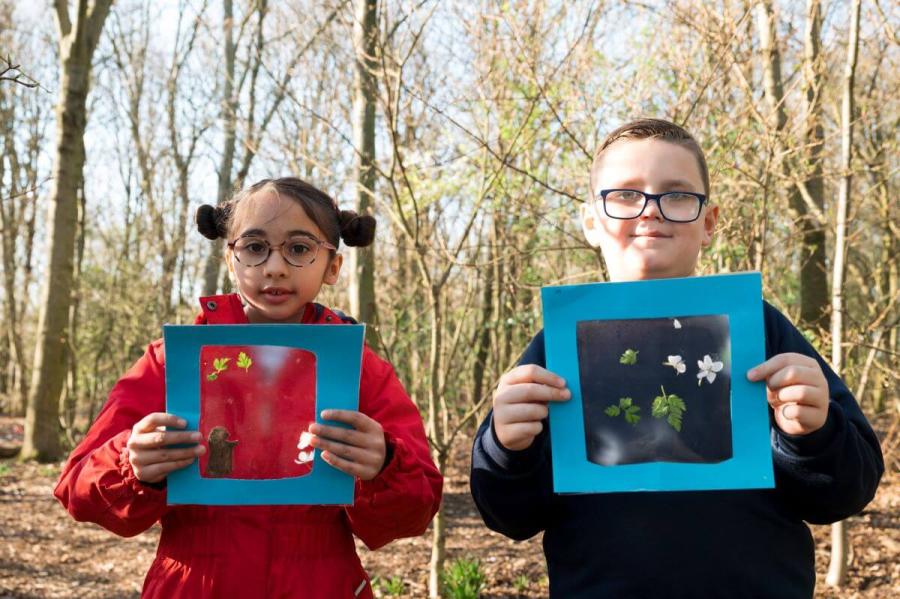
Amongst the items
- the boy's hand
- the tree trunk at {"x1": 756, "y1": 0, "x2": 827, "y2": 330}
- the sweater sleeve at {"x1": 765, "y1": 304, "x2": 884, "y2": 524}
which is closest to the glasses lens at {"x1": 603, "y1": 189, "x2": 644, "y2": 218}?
the boy's hand

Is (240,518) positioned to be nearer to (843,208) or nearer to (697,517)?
(697,517)

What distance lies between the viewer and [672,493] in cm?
168

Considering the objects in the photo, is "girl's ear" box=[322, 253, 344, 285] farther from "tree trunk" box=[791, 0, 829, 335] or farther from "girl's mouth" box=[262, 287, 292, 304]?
"tree trunk" box=[791, 0, 829, 335]

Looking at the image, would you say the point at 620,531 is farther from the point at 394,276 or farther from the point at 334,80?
the point at 394,276

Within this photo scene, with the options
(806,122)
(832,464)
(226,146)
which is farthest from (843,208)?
(226,146)

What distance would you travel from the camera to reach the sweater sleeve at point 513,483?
168 cm

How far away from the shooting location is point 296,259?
210 centimetres

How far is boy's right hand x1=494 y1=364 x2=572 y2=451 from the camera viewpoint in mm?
1592

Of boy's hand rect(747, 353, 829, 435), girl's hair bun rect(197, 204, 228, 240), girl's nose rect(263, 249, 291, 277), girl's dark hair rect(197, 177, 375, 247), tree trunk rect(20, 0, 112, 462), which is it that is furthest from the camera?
tree trunk rect(20, 0, 112, 462)

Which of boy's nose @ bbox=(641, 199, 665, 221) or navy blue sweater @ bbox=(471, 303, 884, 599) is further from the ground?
boy's nose @ bbox=(641, 199, 665, 221)

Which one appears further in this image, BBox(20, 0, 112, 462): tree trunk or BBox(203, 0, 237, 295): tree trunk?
BBox(203, 0, 237, 295): tree trunk

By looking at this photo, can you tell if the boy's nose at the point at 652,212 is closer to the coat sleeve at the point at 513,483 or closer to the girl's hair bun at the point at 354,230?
the coat sleeve at the point at 513,483

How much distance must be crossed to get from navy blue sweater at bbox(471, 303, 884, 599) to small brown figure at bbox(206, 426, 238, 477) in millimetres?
563

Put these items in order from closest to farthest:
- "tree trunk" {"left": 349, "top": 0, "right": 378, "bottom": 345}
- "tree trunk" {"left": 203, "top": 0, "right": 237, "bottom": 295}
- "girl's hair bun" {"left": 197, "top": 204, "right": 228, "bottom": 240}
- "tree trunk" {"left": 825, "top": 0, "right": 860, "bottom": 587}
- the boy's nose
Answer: the boy's nose, "girl's hair bun" {"left": 197, "top": 204, "right": 228, "bottom": 240}, "tree trunk" {"left": 825, "top": 0, "right": 860, "bottom": 587}, "tree trunk" {"left": 349, "top": 0, "right": 378, "bottom": 345}, "tree trunk" {"left": 203, "top": 0, "right": 237, "bottom": 295}
